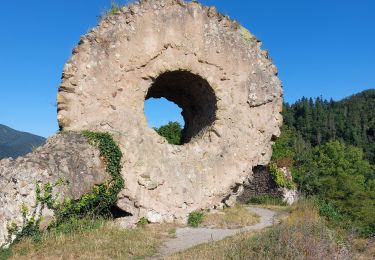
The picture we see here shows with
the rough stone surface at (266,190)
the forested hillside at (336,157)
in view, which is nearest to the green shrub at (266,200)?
the rough stone surface at (266,190)

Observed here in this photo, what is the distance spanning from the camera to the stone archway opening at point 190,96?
11102 mm

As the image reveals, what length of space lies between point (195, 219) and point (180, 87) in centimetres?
405

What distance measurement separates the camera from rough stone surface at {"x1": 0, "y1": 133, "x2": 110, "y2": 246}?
22.6ft

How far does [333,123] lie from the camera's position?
7919cm

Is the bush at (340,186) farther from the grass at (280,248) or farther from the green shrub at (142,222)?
the green shrub at (142,222)

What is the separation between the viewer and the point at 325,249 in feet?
19.2

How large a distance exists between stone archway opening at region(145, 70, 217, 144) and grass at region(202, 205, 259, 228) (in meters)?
2.13

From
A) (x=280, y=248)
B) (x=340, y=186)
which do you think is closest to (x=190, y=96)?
(x=280, y=248)

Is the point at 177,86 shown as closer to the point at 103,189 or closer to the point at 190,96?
the point at 190,96

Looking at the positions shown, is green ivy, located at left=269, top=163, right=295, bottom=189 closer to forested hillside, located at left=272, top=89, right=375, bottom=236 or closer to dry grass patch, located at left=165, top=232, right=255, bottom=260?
forested hillside, located at left=272, top=89, right=375, bottom=236

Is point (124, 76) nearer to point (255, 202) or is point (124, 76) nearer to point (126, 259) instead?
point (126, 259)

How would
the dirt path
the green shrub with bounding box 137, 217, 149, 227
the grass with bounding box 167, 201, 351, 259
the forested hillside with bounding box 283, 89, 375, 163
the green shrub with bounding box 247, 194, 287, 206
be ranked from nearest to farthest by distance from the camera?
the grass with bounding box 167, 201, 351, 259 → the dirt path → the green shrub with bounding box 137, 217, 149, 227 → the green shrub with bounding box 247, 194, 287, 206 → the forested hillside with bounding box 283, 89, 375, 163

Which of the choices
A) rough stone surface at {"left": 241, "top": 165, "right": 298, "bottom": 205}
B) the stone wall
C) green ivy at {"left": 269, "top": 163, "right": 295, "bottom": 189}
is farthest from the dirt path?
green ivy at {"left": 269, "top": 163, "right": 295, "bottom": 189}

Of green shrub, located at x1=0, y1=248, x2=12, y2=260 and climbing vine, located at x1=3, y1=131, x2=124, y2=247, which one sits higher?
climbing vine, located at x1=3, y1=131, x2=124, y2=247
